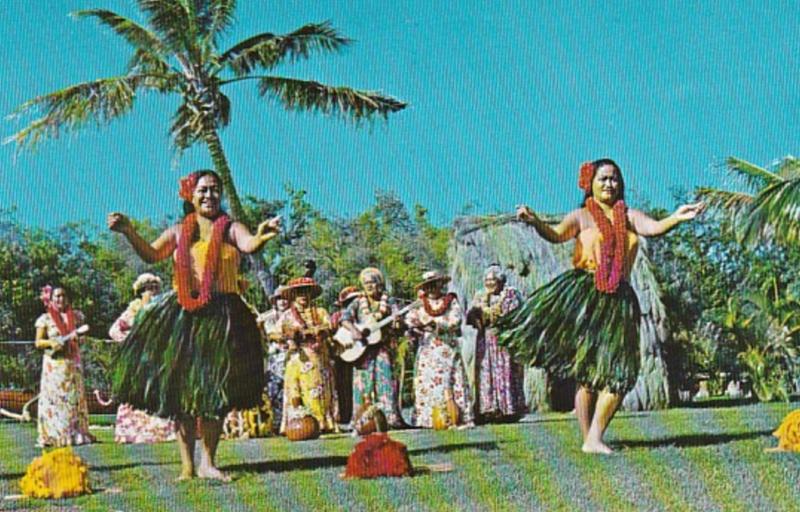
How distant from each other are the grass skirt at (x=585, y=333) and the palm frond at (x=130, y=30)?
1.58 meters

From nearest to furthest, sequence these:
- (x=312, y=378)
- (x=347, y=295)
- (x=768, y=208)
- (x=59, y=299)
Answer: (x=59, y=299) < (x=347, y=295) < (x=312, y=378) < (x=768, y=208)

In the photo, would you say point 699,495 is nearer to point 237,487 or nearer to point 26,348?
point 237,487

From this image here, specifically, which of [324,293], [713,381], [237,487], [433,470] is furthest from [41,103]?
[713,381]

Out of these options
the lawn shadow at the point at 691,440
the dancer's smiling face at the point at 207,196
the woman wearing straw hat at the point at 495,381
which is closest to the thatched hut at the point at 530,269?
the woman wearing straw hat at the point at 495,381

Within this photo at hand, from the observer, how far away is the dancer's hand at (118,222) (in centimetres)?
341

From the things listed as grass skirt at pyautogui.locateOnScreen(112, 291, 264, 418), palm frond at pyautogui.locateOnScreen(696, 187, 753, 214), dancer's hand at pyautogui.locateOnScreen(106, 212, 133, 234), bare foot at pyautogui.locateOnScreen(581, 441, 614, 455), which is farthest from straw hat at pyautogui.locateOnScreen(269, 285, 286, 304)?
palm frond at pyautogui.locateOnScreen(696, 187, 753, 214)

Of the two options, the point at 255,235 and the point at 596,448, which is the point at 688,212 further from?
the point at 255,235

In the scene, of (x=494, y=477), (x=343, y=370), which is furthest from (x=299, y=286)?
(x=494, y=477)

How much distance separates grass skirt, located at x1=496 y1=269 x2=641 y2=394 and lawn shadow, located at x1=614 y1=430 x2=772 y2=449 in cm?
33

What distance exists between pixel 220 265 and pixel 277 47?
50.1 inches

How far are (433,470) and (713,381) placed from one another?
4.53 m

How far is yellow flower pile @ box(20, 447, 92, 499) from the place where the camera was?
3.43m

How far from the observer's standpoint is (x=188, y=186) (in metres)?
3.58

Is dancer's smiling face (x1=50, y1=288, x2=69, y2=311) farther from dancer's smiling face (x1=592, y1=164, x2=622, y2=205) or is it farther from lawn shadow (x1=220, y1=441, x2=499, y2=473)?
dancer's smiling face (x1=592, y1=164, x2=622, y2=205)
